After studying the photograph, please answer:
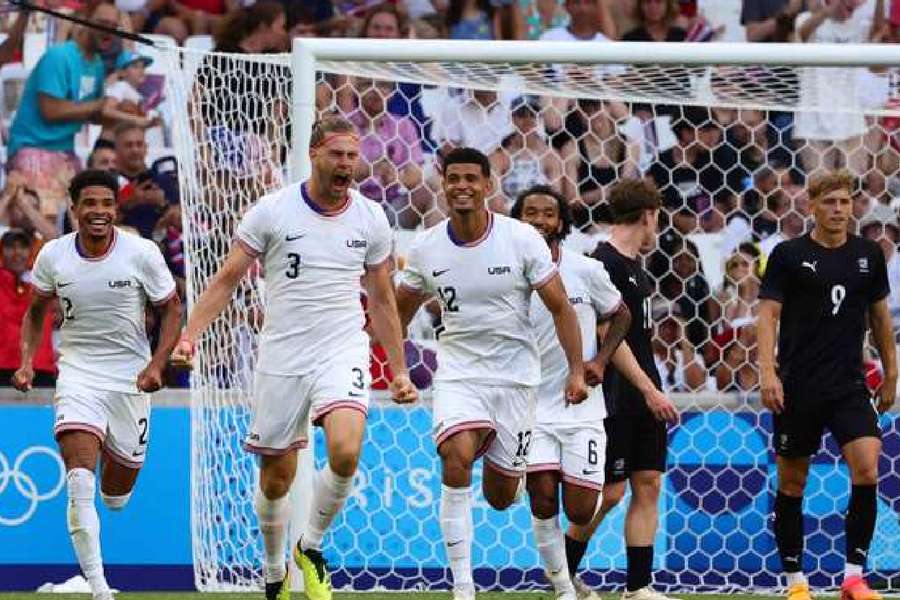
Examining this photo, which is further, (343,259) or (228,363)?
(228,363)

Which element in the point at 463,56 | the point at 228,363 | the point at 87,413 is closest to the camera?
the point at 87,413

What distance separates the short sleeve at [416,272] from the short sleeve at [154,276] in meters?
1.34

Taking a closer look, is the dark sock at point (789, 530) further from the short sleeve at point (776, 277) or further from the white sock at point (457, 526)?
the white sock at point (457, 526)

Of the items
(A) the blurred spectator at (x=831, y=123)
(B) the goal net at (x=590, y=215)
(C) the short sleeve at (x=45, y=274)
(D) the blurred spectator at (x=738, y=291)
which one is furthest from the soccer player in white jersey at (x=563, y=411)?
(D) the blurred spectator at (x=738, y=291)

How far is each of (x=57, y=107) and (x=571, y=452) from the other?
21.4 ft

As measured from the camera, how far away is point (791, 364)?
9.79 meters

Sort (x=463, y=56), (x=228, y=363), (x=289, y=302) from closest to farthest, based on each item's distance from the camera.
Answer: (x=289, y=302) < (x=463, y=56) < (x=228, y=363)

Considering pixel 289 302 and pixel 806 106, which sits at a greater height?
pixel 806 106

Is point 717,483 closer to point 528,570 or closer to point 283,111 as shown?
point 528,570

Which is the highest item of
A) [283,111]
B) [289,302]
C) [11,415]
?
[283,111]

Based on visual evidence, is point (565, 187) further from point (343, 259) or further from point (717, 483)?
point (343, 259)

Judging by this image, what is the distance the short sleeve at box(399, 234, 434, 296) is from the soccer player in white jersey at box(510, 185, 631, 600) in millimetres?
684

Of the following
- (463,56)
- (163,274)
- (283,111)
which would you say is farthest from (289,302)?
(283,111)

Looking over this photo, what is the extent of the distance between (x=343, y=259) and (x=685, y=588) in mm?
4170
